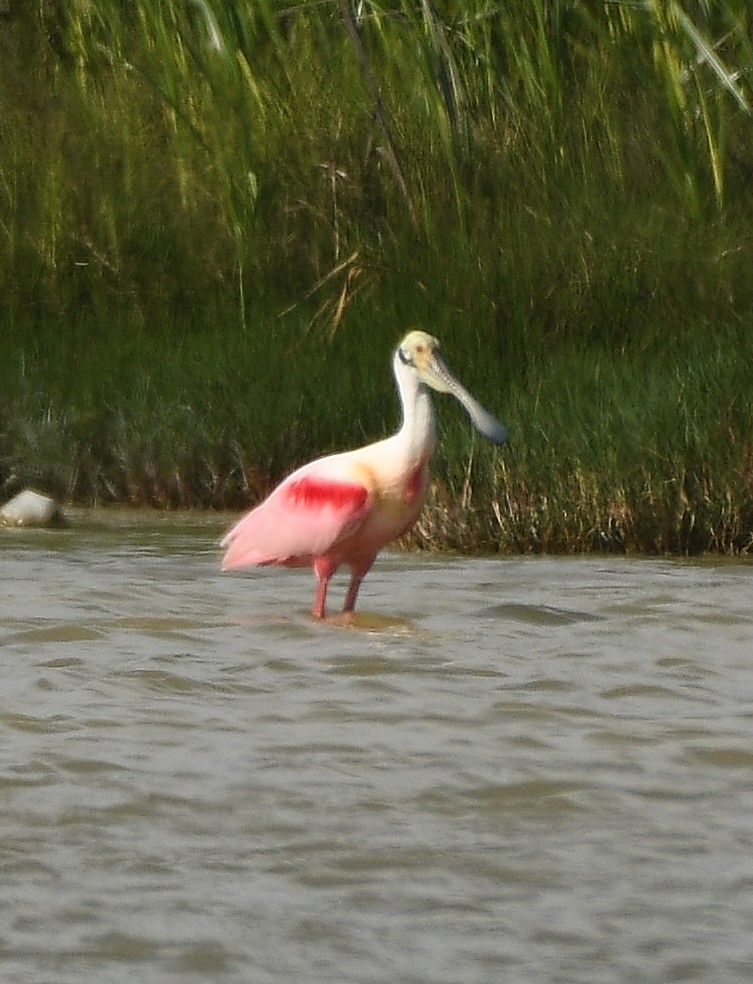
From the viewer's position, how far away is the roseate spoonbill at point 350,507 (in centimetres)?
696

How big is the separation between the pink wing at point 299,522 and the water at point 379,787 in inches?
7.3

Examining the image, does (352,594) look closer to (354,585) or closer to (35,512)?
(354,585)

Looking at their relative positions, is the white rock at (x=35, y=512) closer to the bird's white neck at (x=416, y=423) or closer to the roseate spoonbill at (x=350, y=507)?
the roseate spoonbill at (x=350, y=507)

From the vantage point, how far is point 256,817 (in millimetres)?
4359

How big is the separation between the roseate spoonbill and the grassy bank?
1.55 metres

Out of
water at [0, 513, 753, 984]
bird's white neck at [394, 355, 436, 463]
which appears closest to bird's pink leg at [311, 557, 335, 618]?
water at [0, 513, 753, 984]

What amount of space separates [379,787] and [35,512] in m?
5.34

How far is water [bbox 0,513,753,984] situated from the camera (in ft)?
11.6

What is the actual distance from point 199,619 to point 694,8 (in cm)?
462

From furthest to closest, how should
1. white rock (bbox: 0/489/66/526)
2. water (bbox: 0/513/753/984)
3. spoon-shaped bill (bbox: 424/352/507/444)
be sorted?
white rock (bbox: 0/489/66/526)
spoon-shaped bill (bbox: 424/352/507/444)
water (bbox: 0/513/753/984)

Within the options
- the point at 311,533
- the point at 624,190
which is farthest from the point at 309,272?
the point at 311,533

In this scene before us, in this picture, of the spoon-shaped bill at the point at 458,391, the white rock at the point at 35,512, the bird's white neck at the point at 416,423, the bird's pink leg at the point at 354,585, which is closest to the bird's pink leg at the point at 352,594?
the bird's pink leg at the point at 354,585

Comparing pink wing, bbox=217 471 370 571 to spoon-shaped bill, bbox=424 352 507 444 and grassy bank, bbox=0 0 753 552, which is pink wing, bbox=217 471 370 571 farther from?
grassy bank, bbox=0 0 753 552

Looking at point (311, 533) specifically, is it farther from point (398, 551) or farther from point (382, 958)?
point (382, 958)
